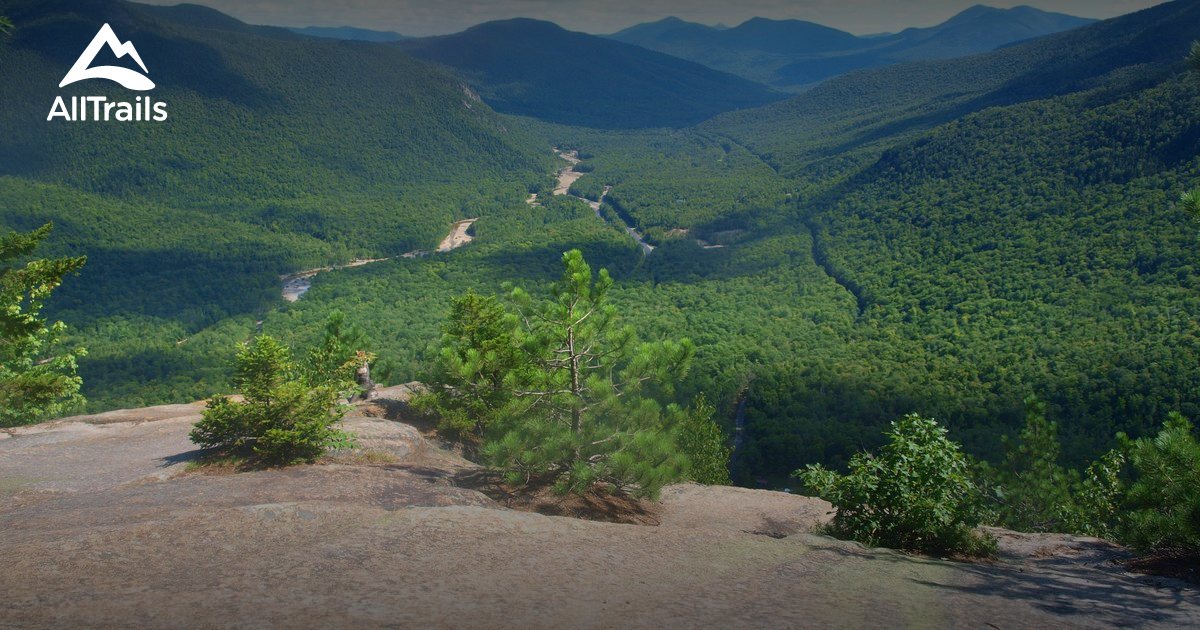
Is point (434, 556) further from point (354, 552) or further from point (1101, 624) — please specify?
point (1101, 624)

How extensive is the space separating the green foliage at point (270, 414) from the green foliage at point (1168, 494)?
55.7 ft

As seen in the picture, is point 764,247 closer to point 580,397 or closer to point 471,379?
point 471,379

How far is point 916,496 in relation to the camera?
1432 centimetres

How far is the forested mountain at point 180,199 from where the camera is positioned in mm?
93375

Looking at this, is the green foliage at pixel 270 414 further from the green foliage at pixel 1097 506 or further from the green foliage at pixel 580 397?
the green foliage at pixel 1097 506

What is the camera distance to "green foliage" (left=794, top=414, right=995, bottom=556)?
14.2 meters

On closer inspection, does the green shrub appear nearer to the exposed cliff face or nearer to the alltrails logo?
the exposed cliff face

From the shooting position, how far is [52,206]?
127125 mm

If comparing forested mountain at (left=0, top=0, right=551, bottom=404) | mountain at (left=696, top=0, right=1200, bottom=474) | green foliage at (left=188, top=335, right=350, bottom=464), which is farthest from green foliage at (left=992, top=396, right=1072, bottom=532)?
forested mountain at (left=0, top=0, right=551, bottom=404)

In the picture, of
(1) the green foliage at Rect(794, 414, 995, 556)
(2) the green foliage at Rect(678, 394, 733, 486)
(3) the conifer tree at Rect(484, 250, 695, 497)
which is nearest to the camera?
(1) the green foliage at Rect(794, 414, 995, 556)

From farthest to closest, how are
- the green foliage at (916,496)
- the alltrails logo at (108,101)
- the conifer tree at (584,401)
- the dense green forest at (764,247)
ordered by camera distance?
the alltrails logo at (108,101)
the dense green forest at (764,247)
the conifer tree at (584,401)
the green foliage at (916,496)

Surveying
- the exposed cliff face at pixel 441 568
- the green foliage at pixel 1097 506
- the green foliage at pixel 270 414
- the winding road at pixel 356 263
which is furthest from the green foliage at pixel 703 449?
the winding road at pixel 356 263

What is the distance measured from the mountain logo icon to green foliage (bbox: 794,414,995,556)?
172537 millimetres

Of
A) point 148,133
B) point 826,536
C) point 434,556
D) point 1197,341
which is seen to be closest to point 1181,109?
point 1197,341
